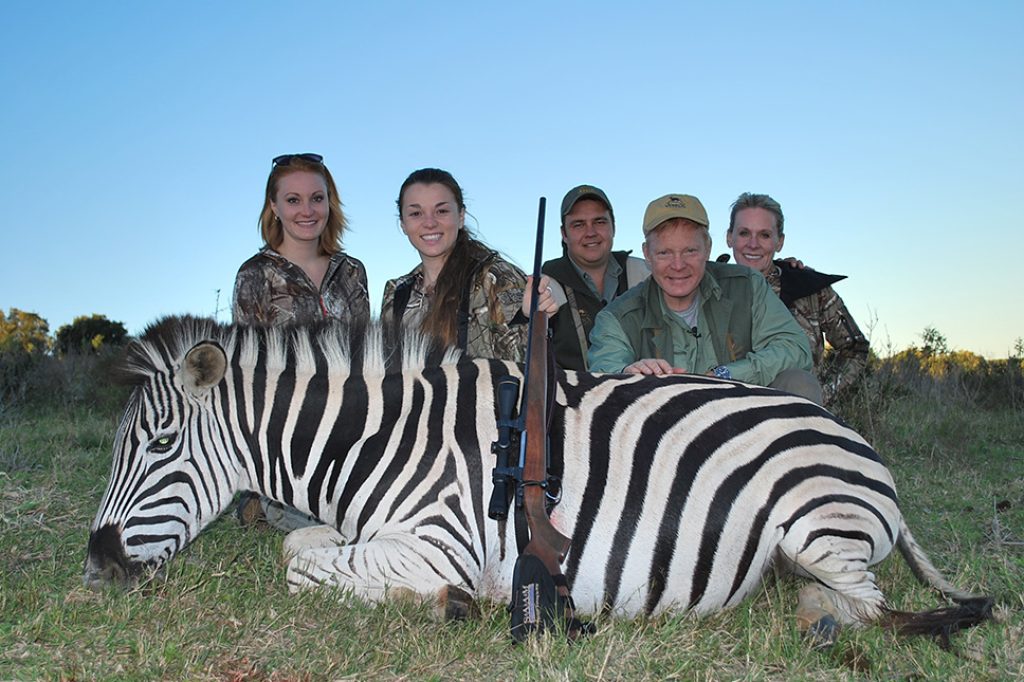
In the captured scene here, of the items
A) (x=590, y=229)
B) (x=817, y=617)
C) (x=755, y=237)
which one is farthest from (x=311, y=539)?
(x=755, y=237)

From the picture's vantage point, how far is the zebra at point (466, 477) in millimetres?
3289

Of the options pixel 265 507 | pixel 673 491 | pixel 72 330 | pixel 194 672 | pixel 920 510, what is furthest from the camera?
pixel 72 330

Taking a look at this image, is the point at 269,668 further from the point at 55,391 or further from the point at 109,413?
the point at 55,391

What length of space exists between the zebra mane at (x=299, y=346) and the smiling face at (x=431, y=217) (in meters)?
1.66

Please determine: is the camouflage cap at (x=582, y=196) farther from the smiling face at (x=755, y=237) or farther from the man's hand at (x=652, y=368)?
the man's hand at (x=652, y=368)

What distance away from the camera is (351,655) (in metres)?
2.82

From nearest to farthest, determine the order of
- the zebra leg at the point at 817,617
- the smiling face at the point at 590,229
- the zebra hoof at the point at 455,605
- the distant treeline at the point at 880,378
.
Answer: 1. the zebra leg at the point at 817,617
2. the zebra hoof at the point at 455,605
3. the smiling face at the point at 590,229
4. the distant treeline at the point at 880,378

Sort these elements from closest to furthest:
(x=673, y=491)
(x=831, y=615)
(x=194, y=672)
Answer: (x=194, y=672) → (x=831, y=615) → (x=673, y=491)

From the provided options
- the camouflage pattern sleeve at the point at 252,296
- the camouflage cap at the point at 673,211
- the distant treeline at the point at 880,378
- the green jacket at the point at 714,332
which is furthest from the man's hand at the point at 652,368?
the distant treeline at the point at 880,378

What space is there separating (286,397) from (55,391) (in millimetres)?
9139

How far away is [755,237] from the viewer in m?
6.71

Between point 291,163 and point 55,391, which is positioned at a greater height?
point 291,163

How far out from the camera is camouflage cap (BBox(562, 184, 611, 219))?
6.52 meters

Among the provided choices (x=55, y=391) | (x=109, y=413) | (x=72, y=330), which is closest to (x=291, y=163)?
(x=109, y=413)
